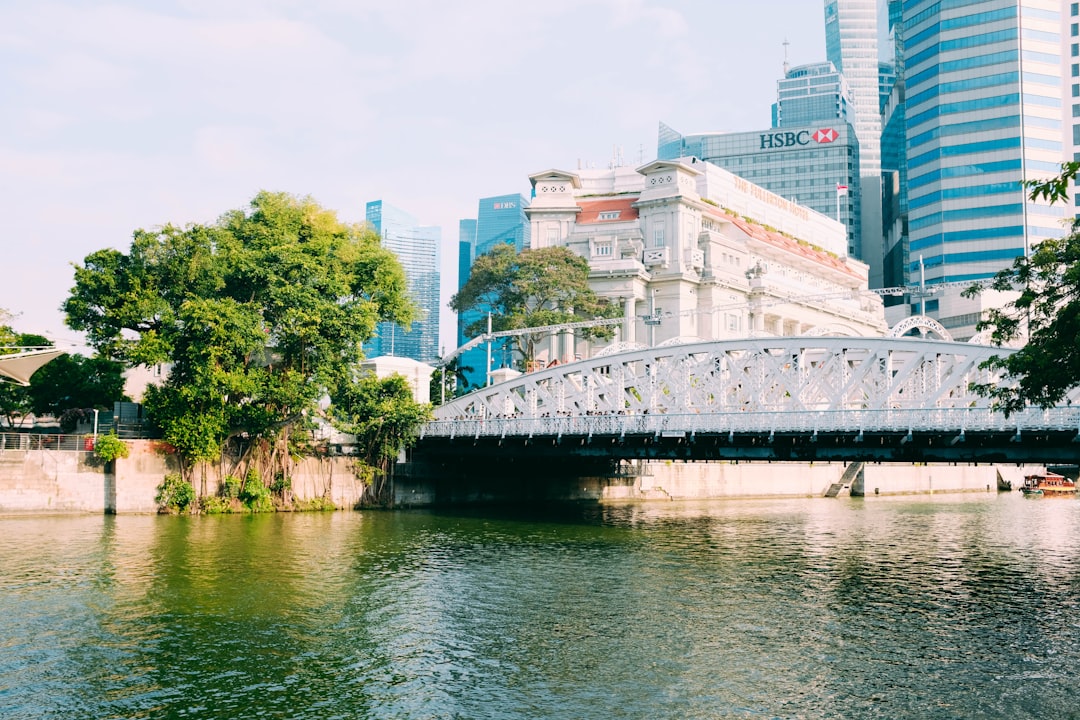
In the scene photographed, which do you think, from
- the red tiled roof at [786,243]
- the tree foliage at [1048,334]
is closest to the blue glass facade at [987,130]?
the red tiled roof at [786,243]

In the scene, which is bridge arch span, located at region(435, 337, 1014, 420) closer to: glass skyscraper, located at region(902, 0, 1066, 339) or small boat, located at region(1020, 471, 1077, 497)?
small boat, located at region(1020, 471, 1077, 497)

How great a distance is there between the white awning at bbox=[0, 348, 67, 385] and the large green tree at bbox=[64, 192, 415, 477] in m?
2.94

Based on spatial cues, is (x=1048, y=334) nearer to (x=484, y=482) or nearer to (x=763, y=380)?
(x=763, y=380)

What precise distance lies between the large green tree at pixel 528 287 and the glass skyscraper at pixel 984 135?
62961mm

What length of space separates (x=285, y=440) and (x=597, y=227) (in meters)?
61.0

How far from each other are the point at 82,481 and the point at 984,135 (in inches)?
4982

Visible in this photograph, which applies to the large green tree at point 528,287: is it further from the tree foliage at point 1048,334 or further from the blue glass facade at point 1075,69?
the blue glass facade at point 1075,69

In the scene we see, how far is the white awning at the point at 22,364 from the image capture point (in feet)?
181

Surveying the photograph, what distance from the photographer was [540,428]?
5825cm

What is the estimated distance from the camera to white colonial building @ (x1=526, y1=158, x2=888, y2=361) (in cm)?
10950

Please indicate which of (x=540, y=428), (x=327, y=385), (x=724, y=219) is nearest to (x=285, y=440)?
(x=327, y=385)

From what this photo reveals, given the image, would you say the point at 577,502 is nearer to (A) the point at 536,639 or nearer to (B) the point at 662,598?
(B) the point at 662,598

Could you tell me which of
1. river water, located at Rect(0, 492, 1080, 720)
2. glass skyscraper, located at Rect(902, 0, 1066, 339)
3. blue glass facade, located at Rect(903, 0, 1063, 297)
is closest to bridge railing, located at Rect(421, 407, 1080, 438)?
river water, located at Rect(0, 492, 1080, 720)

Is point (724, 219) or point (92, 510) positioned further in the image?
point (724, 219)
